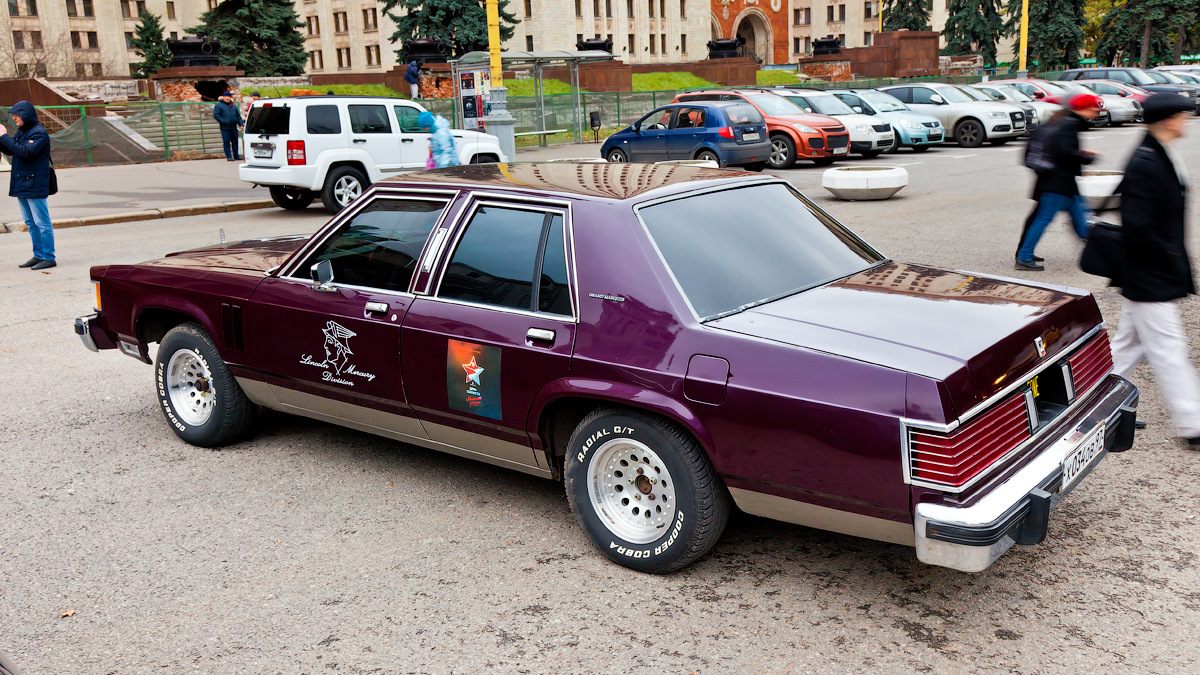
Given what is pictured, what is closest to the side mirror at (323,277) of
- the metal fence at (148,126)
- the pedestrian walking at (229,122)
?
the pedestrian walking at (229,122)

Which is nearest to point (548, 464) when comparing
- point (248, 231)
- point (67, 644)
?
point (67, 644)

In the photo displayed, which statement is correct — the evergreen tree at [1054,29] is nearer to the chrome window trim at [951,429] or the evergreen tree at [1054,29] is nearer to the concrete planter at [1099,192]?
the concrete planter at [1099,192]

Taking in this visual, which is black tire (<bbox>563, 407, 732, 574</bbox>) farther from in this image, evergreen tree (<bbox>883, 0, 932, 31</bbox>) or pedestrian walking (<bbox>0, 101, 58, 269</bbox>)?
evergreen tree (<bbox>883, 0, 932, 31</bbox>)

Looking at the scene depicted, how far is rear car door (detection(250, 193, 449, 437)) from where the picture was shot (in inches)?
184

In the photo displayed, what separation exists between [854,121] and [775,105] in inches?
77.0

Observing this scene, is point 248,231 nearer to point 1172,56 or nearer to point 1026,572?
point 1026,572

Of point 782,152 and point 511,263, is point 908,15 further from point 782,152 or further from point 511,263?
point 511,263

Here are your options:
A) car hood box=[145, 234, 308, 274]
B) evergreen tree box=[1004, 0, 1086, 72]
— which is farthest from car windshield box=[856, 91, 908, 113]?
evergreen tree box=[1004, 0, 1086, 72]

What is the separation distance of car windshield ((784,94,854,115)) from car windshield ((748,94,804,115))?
1.26 metres

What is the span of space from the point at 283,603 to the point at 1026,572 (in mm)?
2934

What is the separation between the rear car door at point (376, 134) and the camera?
16266mm

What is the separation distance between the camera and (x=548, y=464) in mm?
4320

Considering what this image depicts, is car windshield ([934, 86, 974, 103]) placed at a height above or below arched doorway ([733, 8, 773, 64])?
below

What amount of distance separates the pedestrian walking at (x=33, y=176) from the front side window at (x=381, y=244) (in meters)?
8.42
